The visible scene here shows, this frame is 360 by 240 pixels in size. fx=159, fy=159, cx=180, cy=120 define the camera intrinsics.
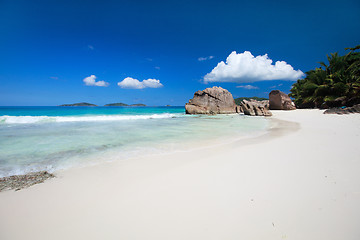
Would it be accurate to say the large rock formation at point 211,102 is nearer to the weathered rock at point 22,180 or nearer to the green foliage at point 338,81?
the green foliage at point 338,81

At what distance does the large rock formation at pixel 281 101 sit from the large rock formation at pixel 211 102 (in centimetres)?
634

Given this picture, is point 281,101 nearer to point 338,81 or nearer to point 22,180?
point 338,81

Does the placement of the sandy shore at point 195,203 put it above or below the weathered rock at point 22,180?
below

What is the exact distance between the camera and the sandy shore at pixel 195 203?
4.75 ft

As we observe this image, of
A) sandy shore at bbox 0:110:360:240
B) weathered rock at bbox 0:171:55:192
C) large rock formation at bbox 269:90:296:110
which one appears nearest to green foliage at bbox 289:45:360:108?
large rock formation at bbox 269:90:296:110

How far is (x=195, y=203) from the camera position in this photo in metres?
1.86

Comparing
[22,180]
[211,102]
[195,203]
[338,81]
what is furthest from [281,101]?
[22,180]

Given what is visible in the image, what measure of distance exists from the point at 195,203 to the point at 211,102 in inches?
977

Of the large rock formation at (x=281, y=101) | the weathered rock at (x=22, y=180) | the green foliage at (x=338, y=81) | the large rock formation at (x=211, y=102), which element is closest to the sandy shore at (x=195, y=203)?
the weathered rock at (x=22, y=180)

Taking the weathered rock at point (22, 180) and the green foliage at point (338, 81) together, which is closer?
the weathered rock at point (22, 180)

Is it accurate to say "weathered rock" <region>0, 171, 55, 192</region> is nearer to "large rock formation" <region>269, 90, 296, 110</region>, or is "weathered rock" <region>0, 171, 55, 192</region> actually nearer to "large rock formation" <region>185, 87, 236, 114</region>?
"large rock formation" <region>185, 87, 236, 114</region>

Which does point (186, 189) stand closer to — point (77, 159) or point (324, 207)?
point (324, 207)

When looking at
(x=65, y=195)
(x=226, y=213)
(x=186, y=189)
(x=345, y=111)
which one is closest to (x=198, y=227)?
(x=226, y=213)

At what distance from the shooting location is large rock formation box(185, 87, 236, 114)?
84.0 feet
